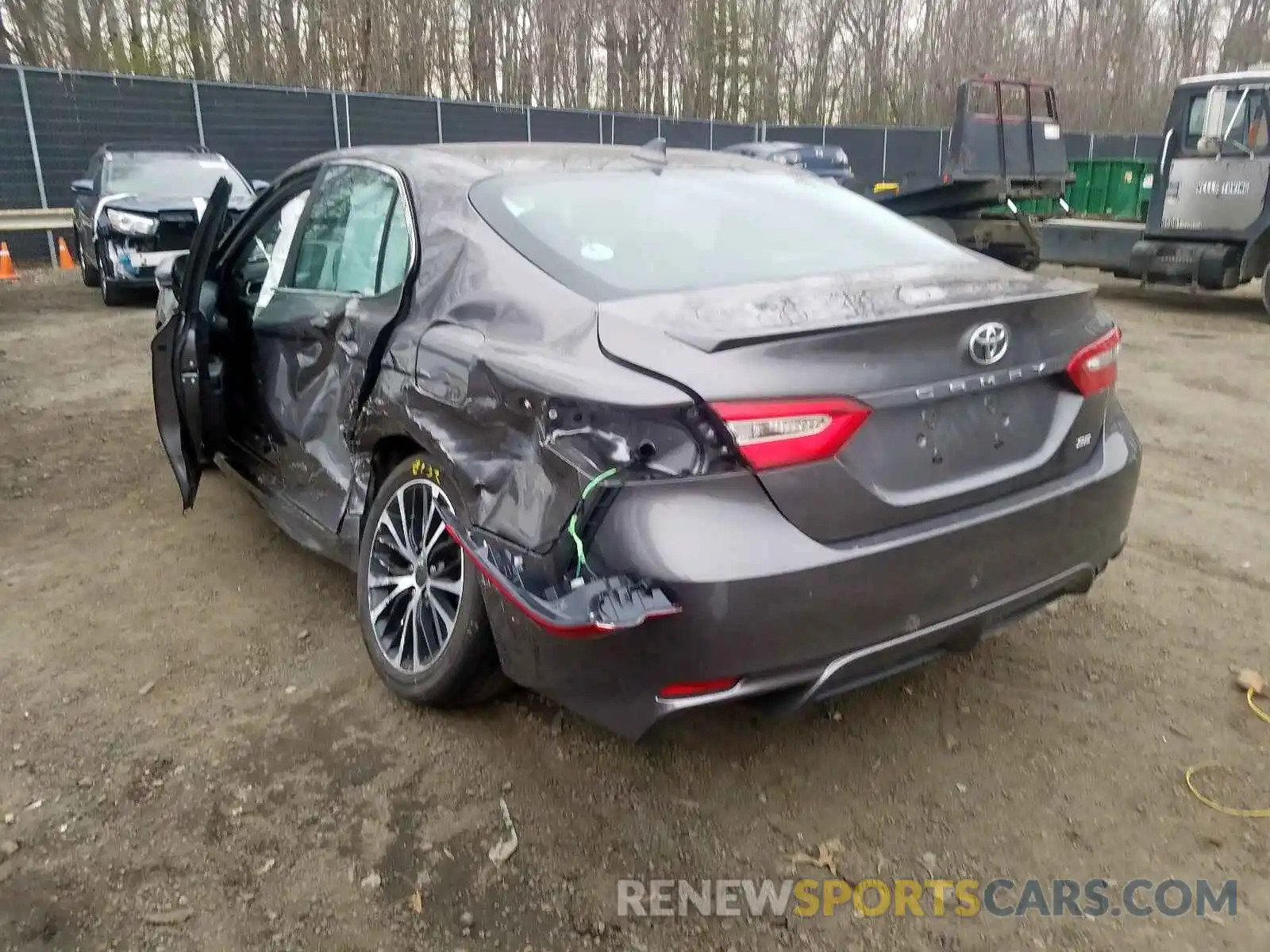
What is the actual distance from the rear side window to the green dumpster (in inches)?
739

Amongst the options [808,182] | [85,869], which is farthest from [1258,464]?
[85,869]

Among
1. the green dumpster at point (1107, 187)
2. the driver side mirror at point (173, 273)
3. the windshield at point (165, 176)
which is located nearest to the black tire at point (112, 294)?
the windshield at point (165, 176)

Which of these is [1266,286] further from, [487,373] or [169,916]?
[169,916]

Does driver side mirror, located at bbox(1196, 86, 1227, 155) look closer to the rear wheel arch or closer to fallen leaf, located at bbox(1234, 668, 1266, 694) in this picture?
the rear wheel arch

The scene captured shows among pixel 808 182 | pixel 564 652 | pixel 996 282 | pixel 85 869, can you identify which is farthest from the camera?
pixel 808 182

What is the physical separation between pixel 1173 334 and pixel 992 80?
503cm

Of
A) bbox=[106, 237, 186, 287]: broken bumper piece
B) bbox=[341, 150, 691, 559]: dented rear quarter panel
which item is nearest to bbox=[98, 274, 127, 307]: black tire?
bbox=[106, 237, 186, 287]: broken bumper piece

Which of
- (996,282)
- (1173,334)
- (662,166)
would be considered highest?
(662,166)

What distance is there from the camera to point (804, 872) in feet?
8.10

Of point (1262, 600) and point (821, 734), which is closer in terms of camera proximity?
point (821, 734)

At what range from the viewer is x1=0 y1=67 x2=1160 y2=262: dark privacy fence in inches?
579

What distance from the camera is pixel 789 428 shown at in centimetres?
223

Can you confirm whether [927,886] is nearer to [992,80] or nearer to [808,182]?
[808,182]

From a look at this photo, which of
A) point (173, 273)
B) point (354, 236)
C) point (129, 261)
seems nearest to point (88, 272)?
A: point (129, 261)
